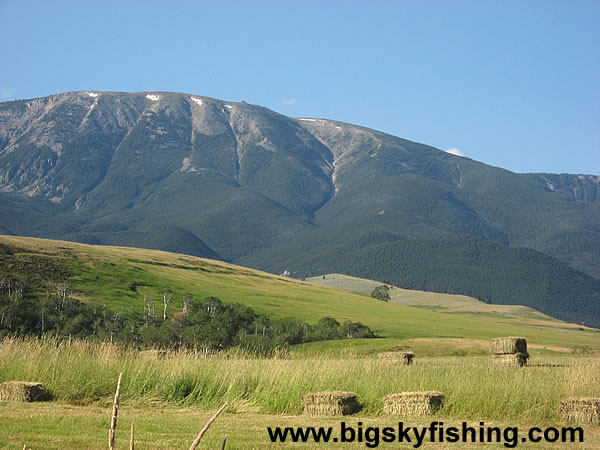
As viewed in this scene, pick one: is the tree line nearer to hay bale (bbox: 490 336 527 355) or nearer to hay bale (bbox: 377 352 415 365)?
hay bale (bbox: 377 352 415 365)

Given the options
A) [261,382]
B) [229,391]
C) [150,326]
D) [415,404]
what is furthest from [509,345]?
[150,326]

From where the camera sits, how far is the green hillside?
80500 mm

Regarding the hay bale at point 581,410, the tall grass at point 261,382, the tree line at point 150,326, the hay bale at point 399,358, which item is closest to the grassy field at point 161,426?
the hay bale at point 581,410

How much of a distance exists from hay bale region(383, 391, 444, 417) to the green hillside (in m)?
37.6

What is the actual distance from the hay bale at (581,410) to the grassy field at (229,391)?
15.1 inches

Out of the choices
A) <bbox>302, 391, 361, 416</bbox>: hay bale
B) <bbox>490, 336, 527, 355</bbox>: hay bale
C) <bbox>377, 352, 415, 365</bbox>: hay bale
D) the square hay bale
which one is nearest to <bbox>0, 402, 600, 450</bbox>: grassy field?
<bbox>302, 391, 361, 416</bbox>: hay bale

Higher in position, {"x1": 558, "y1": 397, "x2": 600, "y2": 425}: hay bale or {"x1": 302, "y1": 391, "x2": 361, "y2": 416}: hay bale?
{"x1": 558, "y1": 397, "x2": 600, "y2": 425}: hay bale

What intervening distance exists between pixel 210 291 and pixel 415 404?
88.4 metres

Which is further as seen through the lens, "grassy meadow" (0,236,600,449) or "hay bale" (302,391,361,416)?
"hay bale" (302,391,361,416)

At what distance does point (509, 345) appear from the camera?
3384cm

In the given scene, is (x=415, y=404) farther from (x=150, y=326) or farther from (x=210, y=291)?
(x=210, y=291)

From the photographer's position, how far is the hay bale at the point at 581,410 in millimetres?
17000

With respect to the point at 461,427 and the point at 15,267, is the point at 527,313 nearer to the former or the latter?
the point at 15,267

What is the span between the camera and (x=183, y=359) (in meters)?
23.3
